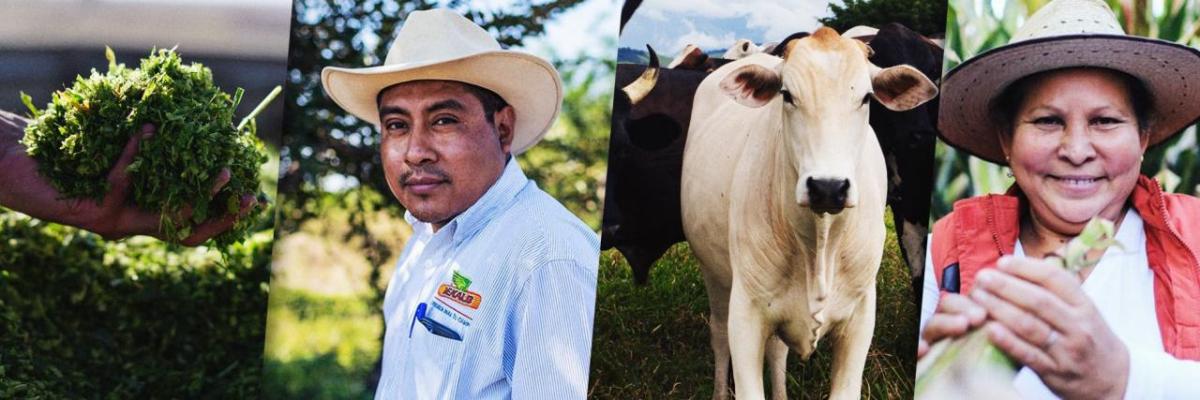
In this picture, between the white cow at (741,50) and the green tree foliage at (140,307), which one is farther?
the green tree foliage at (140,307)

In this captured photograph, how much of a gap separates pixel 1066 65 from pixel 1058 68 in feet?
0.11

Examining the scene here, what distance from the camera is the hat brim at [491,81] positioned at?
5742mm

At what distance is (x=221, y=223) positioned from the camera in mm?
5727

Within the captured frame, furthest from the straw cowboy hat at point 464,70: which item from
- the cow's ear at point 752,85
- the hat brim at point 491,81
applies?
the cow's ear at point 752,85

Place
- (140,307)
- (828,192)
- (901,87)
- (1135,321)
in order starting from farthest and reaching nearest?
(140,307) < (1135,321) < (901,87) < (828,192)

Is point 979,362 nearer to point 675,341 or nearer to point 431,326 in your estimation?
point 675,341

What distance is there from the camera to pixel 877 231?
17.9ft

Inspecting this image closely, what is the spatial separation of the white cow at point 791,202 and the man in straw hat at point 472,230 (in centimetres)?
57

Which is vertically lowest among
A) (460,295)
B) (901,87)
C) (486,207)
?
(460,295)

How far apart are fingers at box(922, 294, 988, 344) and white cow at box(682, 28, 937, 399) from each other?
299 mm

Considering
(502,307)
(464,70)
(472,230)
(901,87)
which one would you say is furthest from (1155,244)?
(464,70)

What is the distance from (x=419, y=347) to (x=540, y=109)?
1169 millimetres

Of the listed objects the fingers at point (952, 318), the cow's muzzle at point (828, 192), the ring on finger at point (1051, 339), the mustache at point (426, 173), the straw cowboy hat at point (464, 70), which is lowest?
the ring on finger at point (1051, 339)

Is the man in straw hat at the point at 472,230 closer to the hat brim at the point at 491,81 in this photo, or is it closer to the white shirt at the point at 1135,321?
the hat brim at the point at 491,81
